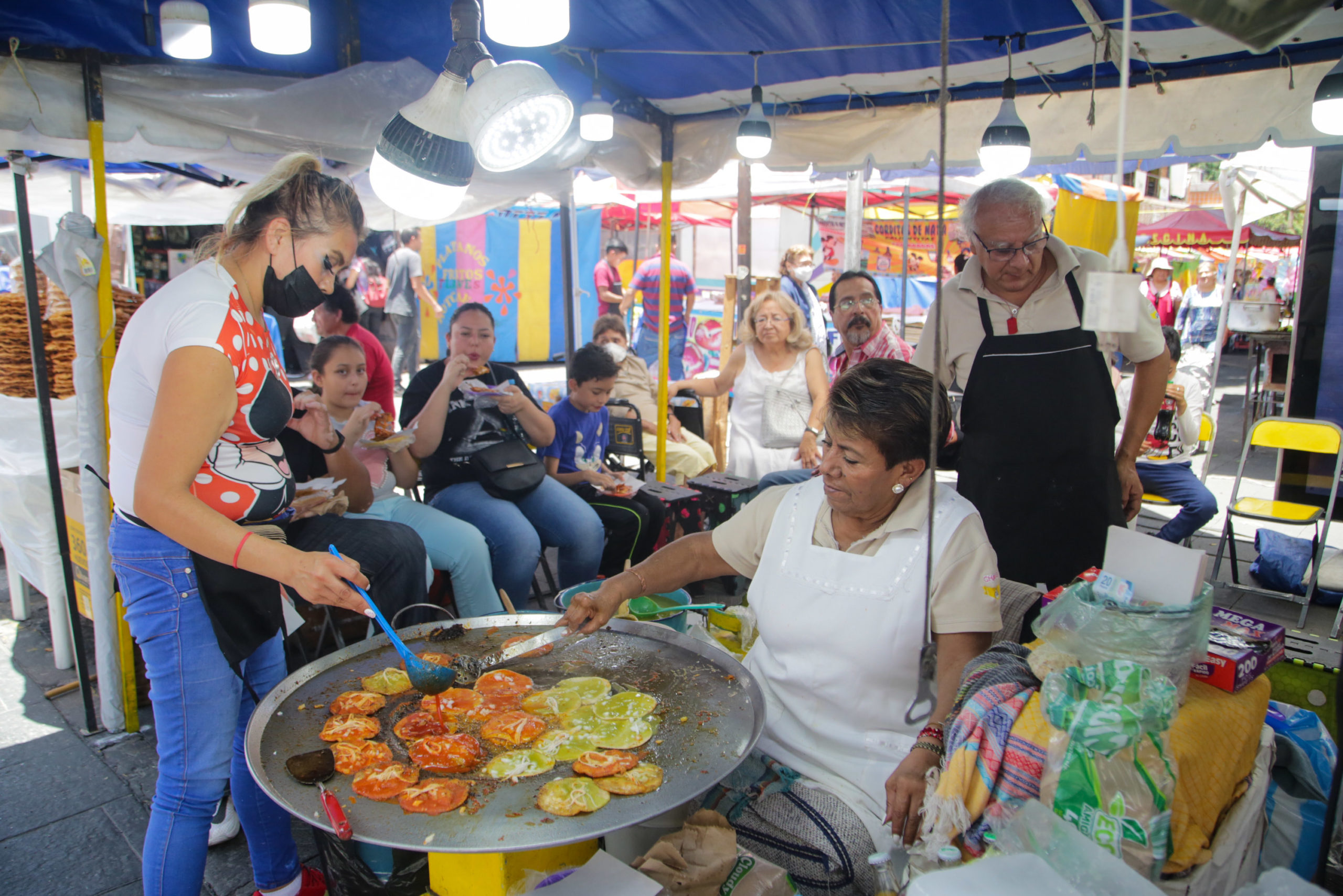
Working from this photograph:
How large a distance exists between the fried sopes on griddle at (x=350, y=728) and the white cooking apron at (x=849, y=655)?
87 centimetres

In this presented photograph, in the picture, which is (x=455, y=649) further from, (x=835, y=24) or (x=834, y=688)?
(x=835, y=24)

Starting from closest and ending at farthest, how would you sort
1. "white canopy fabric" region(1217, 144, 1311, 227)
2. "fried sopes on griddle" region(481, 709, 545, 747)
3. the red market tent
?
"fried sopes on griddle" region(481, 709, 545, 747) → "white canopy fabric" region(1217, 144, 1311, 227) → the red market tent

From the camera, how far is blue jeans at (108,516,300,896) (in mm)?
1785

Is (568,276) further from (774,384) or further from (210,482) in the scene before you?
(210,482)

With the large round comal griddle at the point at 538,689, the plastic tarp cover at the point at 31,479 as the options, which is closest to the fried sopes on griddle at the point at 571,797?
the large round comal griddle at the point at 538,689

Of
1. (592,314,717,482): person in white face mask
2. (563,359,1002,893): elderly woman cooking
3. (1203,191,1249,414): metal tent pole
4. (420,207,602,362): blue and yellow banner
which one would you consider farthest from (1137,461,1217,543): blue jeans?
(420,207,602,362): blue and yellow banner

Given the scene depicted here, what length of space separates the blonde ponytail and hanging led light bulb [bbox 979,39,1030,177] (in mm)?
3194

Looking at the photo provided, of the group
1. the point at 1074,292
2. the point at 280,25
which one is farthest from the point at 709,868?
the point at 280,25

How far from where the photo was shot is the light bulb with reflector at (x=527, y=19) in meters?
2.28

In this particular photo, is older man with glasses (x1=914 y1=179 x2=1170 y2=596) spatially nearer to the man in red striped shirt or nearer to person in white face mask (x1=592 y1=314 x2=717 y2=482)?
person in white face mask (x1=592 y1=314 x2=717 y2=482)

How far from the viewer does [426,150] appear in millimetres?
2387

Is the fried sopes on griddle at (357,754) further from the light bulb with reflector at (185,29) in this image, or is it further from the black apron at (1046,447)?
the light bulb with reflector at (185,29)

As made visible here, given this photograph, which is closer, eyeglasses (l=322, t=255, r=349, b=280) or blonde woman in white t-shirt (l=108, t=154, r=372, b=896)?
blonde woman in white t-shirt (l=108, t=154, r=372, b=896)

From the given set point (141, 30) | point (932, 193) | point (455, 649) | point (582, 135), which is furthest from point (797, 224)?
point (455, 649)
